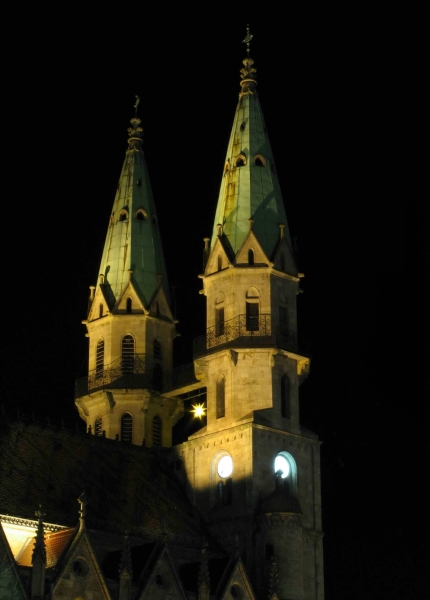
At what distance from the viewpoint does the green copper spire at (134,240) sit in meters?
96.8

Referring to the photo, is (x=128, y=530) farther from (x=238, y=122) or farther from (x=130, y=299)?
(x=238, y=122)

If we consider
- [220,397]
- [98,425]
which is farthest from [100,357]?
[220,397]

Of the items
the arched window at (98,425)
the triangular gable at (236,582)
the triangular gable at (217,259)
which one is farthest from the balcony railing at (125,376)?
the triangular gable at (236,582)

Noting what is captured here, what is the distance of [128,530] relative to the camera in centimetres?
8200

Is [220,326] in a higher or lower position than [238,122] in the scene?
lower

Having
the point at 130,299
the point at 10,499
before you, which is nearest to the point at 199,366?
the point at 130,299

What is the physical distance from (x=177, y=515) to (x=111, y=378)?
12150mm

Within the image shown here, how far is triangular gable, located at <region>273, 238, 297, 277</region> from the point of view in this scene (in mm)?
90500

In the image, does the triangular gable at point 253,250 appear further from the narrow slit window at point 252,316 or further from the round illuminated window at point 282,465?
the round illuminated window at point 282,465

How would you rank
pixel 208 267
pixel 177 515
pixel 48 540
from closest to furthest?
pixel 48 540
pixel 177 515
pixel 208 267

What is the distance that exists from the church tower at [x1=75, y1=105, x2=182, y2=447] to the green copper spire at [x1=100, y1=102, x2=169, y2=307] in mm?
64

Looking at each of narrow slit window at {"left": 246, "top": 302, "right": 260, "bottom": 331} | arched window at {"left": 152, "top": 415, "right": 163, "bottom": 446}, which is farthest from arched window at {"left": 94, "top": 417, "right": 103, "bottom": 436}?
narrow slit window at {"left": 246, "top": 302, "right": 260, "bottom": 331}

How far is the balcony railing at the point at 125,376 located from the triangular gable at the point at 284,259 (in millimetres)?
11038

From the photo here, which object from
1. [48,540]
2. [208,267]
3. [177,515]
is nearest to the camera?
[48,540]
